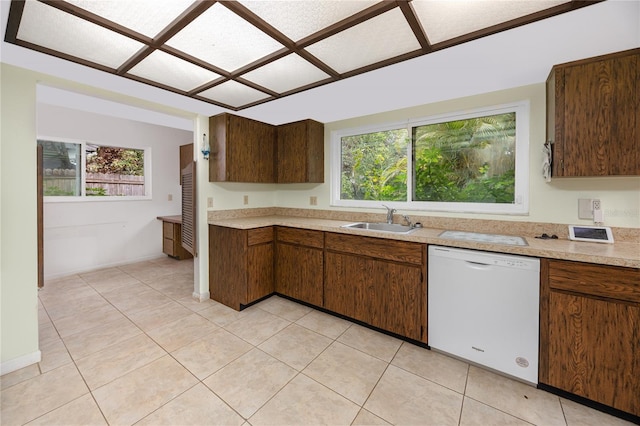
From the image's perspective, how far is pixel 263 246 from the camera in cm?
297

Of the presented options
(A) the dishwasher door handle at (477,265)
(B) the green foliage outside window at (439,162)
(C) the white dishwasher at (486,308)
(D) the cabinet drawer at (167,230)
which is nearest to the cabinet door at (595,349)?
(C) the white dishwasher at (486,308)

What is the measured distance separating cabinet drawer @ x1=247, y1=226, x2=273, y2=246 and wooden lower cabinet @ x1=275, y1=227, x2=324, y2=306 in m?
0.10

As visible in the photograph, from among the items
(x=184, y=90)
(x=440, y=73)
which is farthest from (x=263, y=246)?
(x=440, y=73)

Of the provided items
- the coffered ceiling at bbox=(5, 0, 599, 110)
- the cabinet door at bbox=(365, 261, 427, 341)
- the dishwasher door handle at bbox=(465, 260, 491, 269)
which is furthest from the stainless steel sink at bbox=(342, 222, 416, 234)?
the coffered ceiling at bbox=(5, 0, 599, 110)

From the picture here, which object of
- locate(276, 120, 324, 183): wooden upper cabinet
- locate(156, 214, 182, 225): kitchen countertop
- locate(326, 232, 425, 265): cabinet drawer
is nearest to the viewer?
locate(326, 232, 425, 265): cabinet drawer

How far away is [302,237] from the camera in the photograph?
2854 millimetres

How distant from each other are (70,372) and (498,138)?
386 cm

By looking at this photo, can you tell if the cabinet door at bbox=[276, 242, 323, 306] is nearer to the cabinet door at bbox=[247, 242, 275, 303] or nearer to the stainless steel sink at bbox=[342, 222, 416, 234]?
the cabinet door at bbox=[247, 242, 275, 303]

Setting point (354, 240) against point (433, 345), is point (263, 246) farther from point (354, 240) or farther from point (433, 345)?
point (433, 345)

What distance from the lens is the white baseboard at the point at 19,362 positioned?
184 centimetres

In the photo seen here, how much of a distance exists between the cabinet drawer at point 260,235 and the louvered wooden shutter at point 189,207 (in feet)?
2.52

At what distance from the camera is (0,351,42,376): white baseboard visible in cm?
184

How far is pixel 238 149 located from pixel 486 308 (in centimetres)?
283

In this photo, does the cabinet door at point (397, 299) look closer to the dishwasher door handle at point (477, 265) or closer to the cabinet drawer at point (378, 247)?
the cabinet drawer at point (378, 247)
